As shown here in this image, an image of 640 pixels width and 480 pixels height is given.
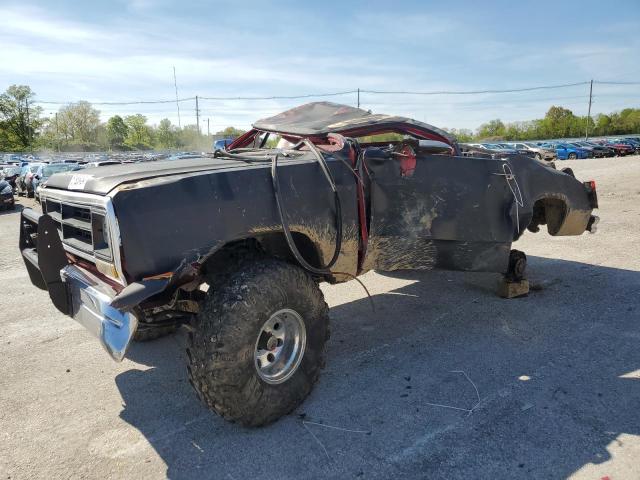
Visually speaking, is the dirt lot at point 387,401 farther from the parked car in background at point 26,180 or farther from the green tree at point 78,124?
the green tree at point 78,124

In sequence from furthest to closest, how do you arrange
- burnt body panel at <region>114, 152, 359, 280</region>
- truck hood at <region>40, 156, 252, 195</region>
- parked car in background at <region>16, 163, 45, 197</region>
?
parked car in background at <region>16, 163, 45, 197</region> → truck hood at <region>40, 156, 252, 195</region> → burnt body panel at <region>114, 152, 359, 280</region>

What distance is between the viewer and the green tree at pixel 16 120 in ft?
293

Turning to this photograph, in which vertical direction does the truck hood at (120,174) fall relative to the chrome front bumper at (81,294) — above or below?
above

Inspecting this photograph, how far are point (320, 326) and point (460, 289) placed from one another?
9.11 feet

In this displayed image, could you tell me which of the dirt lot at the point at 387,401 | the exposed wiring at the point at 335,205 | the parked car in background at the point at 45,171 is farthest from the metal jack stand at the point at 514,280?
the parked car in background at the point at 45,171

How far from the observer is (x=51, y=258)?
3066mm

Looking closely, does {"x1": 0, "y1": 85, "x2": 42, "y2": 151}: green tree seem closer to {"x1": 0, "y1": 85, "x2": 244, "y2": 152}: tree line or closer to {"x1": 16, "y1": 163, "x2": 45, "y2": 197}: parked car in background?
{"x1": 0, "y1": 85, "x2": 244, "y2": 152}: tree line

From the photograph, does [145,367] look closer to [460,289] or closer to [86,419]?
[86,419]

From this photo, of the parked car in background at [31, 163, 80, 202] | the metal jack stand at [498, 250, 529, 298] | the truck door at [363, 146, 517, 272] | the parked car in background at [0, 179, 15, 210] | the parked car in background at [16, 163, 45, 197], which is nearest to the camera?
the truck door at [363, 146, 517, 272]

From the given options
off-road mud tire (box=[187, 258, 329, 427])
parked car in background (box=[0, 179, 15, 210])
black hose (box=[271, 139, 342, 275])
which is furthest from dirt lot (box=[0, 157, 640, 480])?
parked car in background (box=[0, 179, 15, 210])

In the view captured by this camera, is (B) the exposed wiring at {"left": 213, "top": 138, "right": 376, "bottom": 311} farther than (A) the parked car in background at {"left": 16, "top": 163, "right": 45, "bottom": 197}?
No

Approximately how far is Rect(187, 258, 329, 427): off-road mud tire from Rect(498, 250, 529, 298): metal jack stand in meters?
2.86

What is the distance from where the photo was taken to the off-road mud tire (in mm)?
2711

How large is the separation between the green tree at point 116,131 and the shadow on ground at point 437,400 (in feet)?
356
